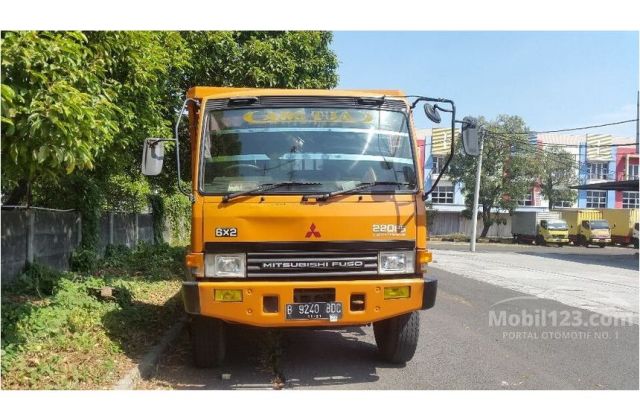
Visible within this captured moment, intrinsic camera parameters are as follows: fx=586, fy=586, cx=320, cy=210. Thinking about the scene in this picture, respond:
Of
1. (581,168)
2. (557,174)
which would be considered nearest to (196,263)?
(557,174)

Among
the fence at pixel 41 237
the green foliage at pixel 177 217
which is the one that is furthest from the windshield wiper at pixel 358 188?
the green foliage at pixel 177 217

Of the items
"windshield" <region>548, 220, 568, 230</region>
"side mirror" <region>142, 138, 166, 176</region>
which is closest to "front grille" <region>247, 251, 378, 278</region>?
"side mirror" <region>142, 138, 166, 176</region>

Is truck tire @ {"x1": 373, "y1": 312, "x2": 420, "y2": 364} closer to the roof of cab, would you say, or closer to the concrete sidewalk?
the roof of cab

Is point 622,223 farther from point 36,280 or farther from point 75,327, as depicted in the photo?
point 75,327

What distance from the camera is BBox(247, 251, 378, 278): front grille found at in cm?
525

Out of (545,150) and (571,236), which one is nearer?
(571,236)

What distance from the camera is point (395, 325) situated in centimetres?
605

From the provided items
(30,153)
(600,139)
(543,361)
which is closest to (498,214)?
(600,139)

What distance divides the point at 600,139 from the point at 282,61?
4847cm

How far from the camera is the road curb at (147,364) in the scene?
5141 millimetres

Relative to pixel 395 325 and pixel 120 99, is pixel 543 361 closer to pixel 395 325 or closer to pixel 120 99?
pixel 395 325

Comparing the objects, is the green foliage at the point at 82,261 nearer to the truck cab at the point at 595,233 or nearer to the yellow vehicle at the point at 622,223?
the truck cab at the point at 595,233

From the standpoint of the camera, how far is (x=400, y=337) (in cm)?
598

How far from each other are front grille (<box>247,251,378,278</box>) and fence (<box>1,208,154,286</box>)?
13.5 feet
